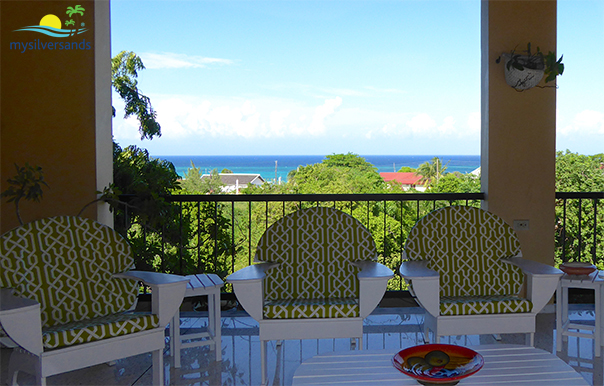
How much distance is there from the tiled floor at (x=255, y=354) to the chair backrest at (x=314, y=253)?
375mm

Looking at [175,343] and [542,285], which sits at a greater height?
[542,285]

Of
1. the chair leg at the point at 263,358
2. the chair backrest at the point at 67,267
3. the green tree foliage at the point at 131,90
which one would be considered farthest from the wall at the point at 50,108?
the green tree foliage at the point at 131,90

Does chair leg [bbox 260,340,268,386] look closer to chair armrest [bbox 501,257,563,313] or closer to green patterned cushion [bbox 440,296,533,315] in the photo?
green patterned cushion [bbox 440,296,533,315]

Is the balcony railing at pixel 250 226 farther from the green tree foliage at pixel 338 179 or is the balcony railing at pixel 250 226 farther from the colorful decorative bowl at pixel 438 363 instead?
the green tree foliage at pixel 338 179

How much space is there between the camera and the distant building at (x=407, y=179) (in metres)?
31.0

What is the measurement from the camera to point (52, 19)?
3303 millimetres

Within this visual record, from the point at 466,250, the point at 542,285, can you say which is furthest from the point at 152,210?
the point at 542,285

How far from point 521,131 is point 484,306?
164cm

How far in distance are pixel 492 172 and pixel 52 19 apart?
10.9 ft

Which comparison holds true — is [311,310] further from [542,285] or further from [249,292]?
[542,285]

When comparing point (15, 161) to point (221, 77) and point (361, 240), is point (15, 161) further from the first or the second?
point (221, 77)

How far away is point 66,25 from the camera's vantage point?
328 cm

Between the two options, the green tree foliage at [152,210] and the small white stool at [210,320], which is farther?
the green tree foliage at [152,210]

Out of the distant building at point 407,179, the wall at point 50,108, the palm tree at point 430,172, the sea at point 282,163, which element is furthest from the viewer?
the sea at point 282,163
